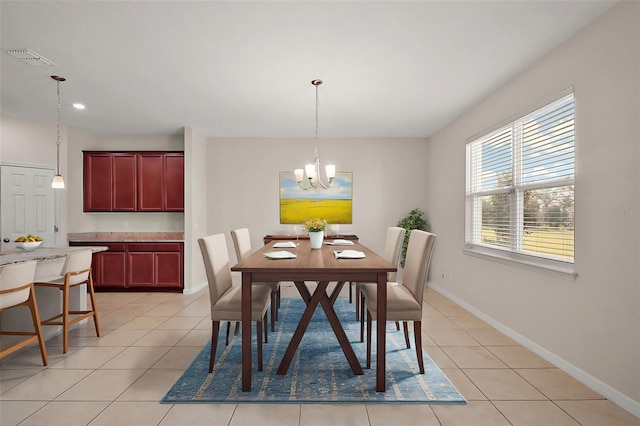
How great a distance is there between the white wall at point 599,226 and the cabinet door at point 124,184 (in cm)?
539

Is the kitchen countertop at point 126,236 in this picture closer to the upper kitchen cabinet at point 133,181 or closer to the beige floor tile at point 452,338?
the upper kitchen cabinet at point 133,181

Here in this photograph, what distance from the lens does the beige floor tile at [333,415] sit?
6.46 feet

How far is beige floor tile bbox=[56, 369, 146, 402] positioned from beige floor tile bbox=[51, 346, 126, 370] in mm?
187

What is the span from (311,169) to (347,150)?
243cm

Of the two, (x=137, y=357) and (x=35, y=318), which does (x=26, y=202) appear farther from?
(x=137, y=357)

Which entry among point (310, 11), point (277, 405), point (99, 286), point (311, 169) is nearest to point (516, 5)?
point (310, 11)

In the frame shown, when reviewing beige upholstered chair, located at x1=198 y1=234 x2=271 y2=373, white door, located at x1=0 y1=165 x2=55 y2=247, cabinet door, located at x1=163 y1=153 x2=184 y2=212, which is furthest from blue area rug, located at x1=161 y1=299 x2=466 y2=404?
white door, located at x1=0 y1=165 x2=55 y2=247

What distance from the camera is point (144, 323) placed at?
3.80 meters

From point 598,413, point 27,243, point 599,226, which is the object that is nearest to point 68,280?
point 27,243

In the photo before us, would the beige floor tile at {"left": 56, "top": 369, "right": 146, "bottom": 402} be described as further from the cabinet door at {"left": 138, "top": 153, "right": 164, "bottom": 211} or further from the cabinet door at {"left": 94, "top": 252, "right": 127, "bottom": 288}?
the cabinet door at {"left": 138, "top": 153, "right": 164, "bottom": 211}

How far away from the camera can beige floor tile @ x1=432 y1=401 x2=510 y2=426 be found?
1.97m

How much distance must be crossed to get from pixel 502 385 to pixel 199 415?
2.02 metres

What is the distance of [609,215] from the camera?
7.30ft

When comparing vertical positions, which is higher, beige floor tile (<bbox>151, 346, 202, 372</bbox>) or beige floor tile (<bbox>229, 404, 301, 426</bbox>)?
beige floor tile (<bbox>229, 404, 301, 426</bbox>)
